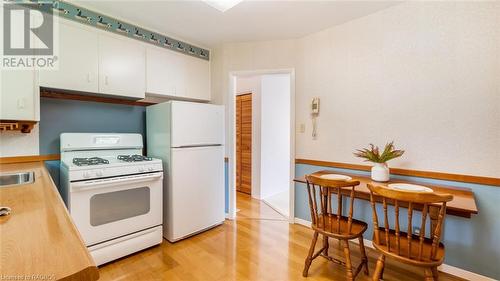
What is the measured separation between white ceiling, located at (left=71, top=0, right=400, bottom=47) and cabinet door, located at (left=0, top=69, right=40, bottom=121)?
860mm

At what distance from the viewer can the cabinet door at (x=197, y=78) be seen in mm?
3088

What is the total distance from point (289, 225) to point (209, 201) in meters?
1.08

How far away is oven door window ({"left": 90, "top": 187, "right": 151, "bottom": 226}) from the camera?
198 centimetres

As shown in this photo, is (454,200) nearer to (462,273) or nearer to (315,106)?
(462,273)

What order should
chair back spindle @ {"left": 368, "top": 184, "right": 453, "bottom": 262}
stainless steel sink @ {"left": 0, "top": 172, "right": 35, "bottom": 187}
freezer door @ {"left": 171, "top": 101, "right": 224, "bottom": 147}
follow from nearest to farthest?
1. chair back spindle @ {"left": 368, "top": 184, "right": 453, "bottom": 262}
2. stainless steel sink @ {"left": 0, "top": 172, "right": 35, "bottom": 187}
3. freezer door @ {"left": 171, "top": 101, "right": 224, "bottom": 147}

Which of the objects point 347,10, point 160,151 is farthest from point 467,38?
point 160,151

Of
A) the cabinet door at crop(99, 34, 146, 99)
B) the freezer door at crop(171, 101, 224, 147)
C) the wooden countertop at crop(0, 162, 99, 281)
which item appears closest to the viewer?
the wooden countertop at crop(0, 162, 99, 281)

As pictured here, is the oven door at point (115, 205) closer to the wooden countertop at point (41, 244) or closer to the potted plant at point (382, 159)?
the wooden countertop at point (41, 244)

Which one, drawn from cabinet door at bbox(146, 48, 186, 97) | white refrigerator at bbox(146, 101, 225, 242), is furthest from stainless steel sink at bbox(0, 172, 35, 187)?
cabinet door at bbox(146, 48, 186, 97)

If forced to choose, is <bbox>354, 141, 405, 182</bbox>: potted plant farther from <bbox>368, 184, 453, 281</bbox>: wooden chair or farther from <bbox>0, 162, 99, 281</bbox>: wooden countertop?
<bbox>0, 162, 99, 281</bbox>: wooden countertop

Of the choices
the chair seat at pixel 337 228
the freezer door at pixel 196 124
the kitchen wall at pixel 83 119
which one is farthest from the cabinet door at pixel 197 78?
the chair seat at pixel 337 228

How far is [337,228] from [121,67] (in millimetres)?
2592

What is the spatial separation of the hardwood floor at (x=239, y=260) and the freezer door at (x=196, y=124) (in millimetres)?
1089

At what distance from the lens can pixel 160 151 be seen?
8.52ft
